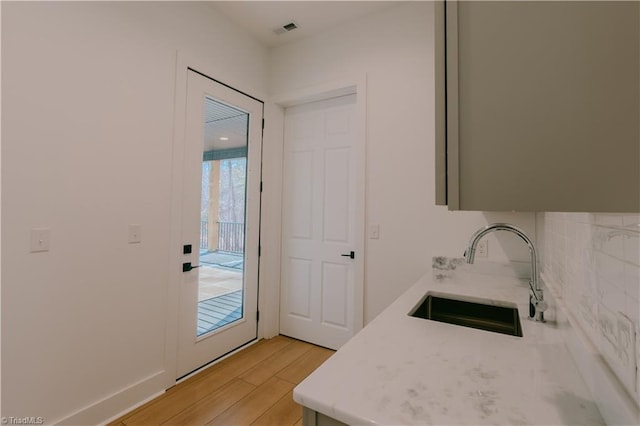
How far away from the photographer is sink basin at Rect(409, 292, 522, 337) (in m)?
1.34

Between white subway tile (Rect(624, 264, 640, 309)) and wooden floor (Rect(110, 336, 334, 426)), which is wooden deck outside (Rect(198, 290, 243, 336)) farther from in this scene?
white subway tile (Rect(624, 264, 640, 309))

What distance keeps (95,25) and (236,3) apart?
3.37 ft

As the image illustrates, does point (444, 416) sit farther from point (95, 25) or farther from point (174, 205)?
point (95, 25)

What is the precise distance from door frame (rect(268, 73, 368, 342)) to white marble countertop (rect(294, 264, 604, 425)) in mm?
1367

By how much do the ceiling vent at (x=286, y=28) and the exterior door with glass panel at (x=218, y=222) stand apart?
2.05ft

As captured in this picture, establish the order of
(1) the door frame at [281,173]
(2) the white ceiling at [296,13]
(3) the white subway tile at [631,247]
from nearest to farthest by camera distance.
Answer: (3) the white subway tile at [631,247] < (2) the white ceiling at [296,13] < (1) the door frame at [281,173]

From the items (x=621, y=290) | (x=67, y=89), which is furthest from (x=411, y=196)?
(x=67, y=89)

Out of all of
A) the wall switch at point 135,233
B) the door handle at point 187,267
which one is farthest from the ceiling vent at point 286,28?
the door handle at point 187,267

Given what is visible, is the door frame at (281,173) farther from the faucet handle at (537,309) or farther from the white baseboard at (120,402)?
the faucet handle at (537,309)

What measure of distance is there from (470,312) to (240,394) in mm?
1524

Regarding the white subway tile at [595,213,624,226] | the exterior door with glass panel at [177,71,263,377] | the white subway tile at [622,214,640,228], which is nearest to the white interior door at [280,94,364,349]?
the exterior door with glass panel at [177,71,263,377]

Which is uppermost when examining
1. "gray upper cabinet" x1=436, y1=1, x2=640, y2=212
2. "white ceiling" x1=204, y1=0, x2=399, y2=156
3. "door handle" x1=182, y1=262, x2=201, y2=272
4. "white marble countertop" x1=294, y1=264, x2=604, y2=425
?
"white ceiling" x1=204, y1=0, x2=399, y2=156

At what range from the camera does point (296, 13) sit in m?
2.37

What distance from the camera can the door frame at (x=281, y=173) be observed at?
2.39m
